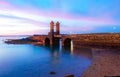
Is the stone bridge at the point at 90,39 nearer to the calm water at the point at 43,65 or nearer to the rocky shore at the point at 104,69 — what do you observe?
the calm water at the point at 43,65

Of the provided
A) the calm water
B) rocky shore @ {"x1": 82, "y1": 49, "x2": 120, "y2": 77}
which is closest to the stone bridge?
the calm water

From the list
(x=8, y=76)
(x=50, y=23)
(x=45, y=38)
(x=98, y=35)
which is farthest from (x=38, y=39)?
(x=8, y=76)

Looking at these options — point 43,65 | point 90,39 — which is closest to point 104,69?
point 43,65

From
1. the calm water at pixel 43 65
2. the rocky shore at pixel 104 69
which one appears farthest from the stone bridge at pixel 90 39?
the rocky shore at pixel 104 69

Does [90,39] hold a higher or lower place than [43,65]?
higher

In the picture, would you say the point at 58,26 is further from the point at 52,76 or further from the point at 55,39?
the point at 52,76

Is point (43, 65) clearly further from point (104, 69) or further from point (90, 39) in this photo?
point (90, 39)

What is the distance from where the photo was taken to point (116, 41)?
4947 centimetres

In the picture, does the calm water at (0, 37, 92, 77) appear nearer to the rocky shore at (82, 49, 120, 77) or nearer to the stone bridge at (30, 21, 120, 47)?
the rocky shore at (82, 49, 120, 77)

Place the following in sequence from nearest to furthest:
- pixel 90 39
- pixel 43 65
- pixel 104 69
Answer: pixel 104 69, pixel 43 65, pixel 90 39

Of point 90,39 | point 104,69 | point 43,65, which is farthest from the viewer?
point 90,39

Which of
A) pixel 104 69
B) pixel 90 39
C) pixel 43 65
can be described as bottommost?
pixel 43 65

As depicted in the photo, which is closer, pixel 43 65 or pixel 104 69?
pixel 104 69

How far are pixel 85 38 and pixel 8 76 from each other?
40.3 m
